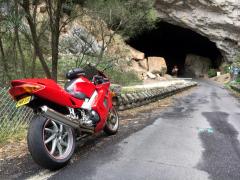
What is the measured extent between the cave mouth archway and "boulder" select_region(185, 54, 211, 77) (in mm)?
1172

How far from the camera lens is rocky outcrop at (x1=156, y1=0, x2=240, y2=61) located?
33.4m

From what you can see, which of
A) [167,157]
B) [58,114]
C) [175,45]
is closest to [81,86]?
[58,114]

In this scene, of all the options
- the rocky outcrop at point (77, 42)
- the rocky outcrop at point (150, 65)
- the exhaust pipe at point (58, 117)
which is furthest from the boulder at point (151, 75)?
the exhaust pipe at point (58, 117)

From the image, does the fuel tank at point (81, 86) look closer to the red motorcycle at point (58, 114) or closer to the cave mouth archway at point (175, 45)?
the red motorcycle at point (58, 114)

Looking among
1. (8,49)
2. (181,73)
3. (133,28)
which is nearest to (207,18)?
(181,73)

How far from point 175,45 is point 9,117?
40.0 m

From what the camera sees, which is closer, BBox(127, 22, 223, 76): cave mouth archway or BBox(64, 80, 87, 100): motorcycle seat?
BBox(64, 80, 87, 100): motorcycle seat

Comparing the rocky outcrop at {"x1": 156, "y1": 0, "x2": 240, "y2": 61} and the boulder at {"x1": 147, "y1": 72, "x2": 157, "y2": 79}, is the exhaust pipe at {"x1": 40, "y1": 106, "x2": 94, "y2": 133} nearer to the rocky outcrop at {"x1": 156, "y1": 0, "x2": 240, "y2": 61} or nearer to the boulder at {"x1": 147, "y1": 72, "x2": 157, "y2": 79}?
the boulder at {"x1": 147, "y1": 72, "x2": 157, "y2": 79}

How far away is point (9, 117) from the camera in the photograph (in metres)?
7.29

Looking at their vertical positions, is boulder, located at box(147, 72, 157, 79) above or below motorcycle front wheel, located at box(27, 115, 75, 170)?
below

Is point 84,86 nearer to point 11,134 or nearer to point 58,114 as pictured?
point 58,114

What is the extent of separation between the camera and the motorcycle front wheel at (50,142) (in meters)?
4.55

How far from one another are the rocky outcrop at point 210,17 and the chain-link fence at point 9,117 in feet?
90.8

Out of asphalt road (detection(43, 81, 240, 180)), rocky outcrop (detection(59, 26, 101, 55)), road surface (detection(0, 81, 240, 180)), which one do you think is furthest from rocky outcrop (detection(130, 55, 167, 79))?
asphalt road (detection(43, 81, 240, 180))
